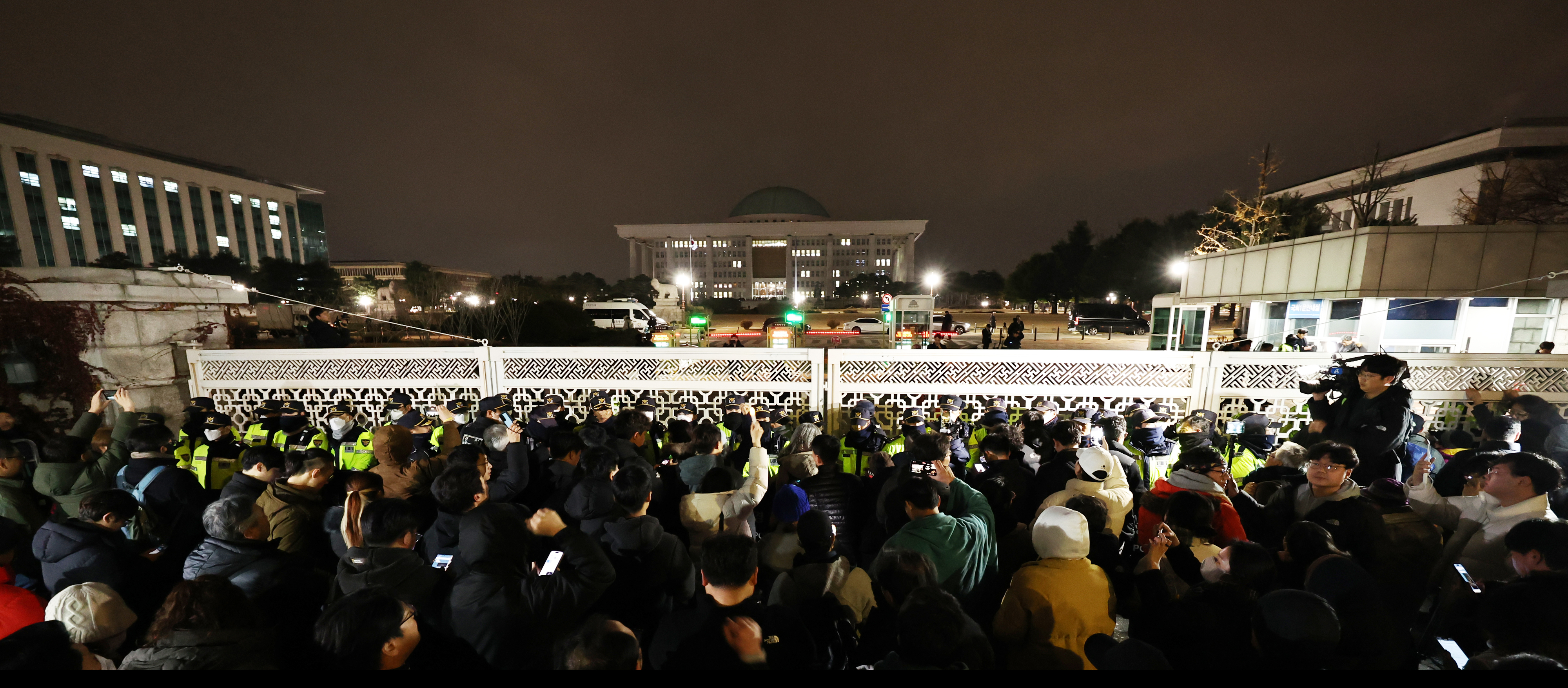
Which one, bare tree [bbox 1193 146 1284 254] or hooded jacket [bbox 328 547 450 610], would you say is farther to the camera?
bare tree [bbox 1193 146 1284 254]

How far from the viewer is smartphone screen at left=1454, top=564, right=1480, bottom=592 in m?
2.24

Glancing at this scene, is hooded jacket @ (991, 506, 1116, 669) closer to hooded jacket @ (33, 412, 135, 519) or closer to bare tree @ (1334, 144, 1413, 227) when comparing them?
hooded jacket @ (33, 412, 135, 519)

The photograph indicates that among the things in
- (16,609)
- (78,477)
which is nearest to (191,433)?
(78,477)

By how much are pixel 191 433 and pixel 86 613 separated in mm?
5037

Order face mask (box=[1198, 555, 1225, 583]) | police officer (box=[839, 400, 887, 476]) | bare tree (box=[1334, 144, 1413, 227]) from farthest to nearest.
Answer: bare tree (box=[1334, 144, 1413, 227]) → police officer (box=[839, 400, 887, 476]) → face mask (box=[1198, 555, 1225, 583])

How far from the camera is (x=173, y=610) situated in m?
1.75

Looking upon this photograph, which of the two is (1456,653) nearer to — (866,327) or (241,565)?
(241,565)

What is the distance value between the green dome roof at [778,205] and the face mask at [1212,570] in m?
89.5

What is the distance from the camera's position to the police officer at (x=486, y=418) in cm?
456

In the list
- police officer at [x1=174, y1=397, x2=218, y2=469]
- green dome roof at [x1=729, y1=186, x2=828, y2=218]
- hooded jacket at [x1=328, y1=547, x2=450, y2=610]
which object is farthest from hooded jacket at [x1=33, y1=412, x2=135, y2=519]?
green dome roof at [x1=729, y1=186, x2=828, y2=218]

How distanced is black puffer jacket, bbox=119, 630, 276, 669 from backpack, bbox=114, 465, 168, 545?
2.05 m

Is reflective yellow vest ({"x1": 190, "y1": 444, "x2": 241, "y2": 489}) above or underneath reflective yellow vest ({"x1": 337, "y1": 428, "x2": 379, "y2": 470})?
underneath

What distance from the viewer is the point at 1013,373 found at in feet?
20.9

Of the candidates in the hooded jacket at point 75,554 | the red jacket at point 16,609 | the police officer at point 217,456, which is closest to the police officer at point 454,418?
the police officer at point 217,456
